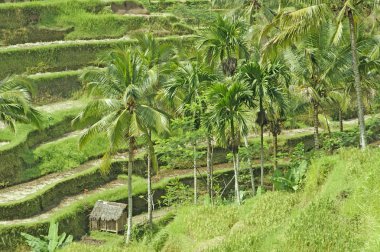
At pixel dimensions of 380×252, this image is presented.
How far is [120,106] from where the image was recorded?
20953 millimetres

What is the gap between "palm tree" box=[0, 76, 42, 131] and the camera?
63.1 feet

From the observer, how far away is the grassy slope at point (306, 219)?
10719 mm

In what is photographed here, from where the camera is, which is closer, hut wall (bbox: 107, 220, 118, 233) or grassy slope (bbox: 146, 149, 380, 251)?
grassy slope (bbox: 146, 149, 380, 251)

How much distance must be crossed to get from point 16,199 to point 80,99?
13052 millimetres

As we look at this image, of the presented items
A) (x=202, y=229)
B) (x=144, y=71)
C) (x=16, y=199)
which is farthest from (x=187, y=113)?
(x=202, y=229)

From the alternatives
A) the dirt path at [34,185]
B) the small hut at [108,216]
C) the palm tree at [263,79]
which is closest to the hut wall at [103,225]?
the small hut at [108,216]

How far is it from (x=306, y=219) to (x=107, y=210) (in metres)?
18.0

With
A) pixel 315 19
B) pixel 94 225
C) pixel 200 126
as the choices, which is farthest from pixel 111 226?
pixel 315 19

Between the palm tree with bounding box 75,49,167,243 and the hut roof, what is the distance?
7.67m

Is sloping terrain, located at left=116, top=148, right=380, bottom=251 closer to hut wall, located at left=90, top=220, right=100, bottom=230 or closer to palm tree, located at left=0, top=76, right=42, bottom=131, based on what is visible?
palm tree, located at left=0, top=76, right=42, bottom=131

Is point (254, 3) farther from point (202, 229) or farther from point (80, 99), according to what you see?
point (202, 229)

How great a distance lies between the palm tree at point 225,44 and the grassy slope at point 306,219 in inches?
355

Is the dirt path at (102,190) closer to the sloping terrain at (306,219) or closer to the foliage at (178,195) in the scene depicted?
the foliage at (178,195)

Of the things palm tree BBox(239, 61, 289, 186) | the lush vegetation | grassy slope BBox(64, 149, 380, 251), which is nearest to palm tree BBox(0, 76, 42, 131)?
the lush vegetation
